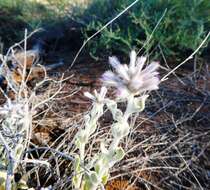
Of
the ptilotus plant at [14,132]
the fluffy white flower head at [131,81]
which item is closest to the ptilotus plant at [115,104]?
the fluffy white flower head at [131,81]

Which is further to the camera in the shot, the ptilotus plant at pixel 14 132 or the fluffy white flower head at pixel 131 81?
the ptilotus plant at pixel 14 132

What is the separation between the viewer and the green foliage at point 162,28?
334cm

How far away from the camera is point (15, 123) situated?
2008mm

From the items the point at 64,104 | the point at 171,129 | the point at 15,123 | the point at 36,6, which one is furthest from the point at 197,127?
the point at 36,6

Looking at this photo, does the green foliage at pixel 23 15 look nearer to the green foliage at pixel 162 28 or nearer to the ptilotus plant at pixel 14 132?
the green foliage at pixel 162 28

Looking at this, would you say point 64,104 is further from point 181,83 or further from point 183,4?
point 183,4

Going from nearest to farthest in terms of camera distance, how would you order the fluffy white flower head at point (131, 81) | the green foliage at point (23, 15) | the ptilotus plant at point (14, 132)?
the fluffy white flower head at point (131, 81) → the ptilotus plant at point (14, 132) → the green foliage at point (23, 15)

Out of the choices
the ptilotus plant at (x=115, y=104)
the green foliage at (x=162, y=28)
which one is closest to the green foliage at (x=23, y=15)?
the green foliage at (x=162, y=28)

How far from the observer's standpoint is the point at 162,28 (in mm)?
3443

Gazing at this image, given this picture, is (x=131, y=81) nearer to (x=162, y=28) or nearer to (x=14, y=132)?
(x=14, y=132)

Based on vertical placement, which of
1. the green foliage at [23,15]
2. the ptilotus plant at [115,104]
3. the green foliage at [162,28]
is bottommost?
the ptilotus plant at [115,104]

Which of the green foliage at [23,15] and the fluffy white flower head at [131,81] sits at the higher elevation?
the green foliage at [23,15]

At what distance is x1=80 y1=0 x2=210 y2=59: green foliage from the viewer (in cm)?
334

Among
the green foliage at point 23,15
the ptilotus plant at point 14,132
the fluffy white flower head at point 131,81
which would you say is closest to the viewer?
the fluffy white flower head at point 131,81
